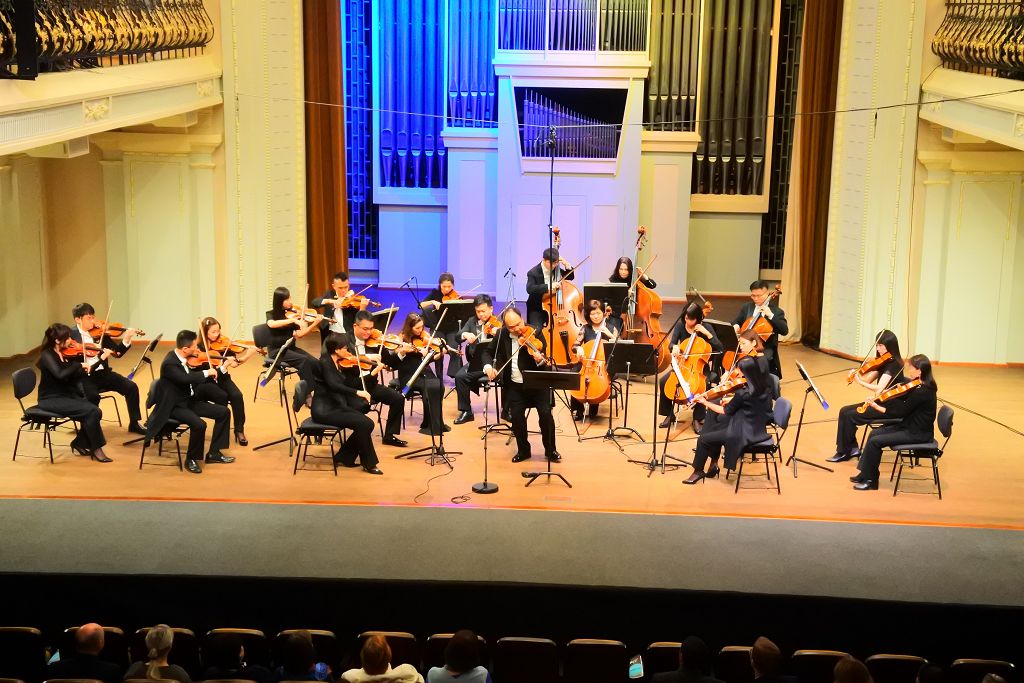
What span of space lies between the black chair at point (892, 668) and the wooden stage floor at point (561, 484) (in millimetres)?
2458

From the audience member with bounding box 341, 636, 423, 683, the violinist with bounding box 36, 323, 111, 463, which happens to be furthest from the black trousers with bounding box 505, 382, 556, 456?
the audience member with bounding box 341, 636, 423, 683

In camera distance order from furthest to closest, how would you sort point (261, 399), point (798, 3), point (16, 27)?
point (798, 3) → point (261, 399) → point (16, 27)

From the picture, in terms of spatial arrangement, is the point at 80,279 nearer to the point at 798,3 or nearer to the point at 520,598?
the point at 520,598

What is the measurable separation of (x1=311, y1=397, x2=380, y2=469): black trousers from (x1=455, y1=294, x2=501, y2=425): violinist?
1.41m

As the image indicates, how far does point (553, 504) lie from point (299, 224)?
6.28 meters

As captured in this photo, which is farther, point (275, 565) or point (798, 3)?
point (798, 3)

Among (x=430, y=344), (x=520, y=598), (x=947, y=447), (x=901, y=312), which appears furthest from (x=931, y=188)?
(x=520, y=598)

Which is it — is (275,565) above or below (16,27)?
below

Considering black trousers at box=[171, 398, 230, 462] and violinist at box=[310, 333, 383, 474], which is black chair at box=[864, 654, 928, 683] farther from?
black trousers at box=[171, 398, 230, 462]

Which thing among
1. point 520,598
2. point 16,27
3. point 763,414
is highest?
point 16,27

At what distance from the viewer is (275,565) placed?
6.73 meters

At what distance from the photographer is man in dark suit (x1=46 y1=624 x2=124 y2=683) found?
505 cm

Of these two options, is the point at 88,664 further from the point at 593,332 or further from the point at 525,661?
the point at 593,332

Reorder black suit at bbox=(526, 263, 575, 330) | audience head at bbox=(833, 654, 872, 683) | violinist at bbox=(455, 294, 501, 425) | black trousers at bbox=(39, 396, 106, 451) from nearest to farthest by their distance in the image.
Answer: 1. audience head at bbox=(833, 654, 872, 683)
2. black trousers at bbox=(39, 396, 106, 451)
3. violinist at bbox=(455, 294, 501, 425)
4. black suit at bbox=(526, 263, 575, 330)
